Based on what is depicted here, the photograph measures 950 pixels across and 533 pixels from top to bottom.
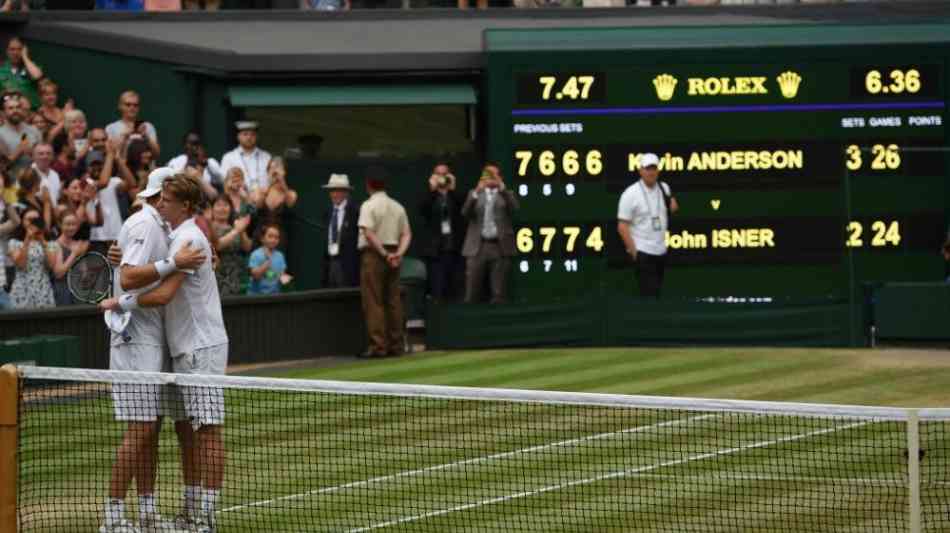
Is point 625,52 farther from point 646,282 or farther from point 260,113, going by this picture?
point 260,113

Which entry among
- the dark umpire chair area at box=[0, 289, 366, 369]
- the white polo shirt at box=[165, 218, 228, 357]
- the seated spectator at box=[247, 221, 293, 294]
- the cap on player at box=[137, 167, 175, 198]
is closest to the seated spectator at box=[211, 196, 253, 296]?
the seated spectator at box=[247, 221, 293, 294]

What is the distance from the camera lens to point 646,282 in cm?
2073

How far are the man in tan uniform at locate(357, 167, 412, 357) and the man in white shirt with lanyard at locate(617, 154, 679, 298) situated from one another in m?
2.42

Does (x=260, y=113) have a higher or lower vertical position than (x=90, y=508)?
higher

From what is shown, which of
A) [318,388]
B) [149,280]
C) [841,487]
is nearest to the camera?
[318,388]

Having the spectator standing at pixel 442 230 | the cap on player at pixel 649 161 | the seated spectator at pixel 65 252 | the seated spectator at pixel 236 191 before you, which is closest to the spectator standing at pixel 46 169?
the seated spectator at pixel 65 252

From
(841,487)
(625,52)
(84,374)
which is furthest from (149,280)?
(625,52)

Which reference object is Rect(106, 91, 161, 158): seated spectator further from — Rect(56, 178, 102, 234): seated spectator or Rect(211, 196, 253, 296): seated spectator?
Rect(211, 196, 253, 296): seated spectator

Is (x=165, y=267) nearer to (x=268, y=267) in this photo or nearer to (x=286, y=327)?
(x=286, y=327)

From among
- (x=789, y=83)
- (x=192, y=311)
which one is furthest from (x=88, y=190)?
(x=192, y=311)

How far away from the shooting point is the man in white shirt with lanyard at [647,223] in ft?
67.1

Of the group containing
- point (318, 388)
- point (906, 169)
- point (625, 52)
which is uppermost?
point (625, 52)

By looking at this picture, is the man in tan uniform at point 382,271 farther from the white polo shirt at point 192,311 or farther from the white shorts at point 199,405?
the white shorts at point 199,405

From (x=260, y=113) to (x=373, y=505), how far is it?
42.6 feet
